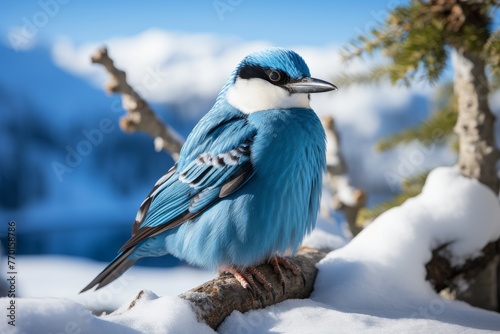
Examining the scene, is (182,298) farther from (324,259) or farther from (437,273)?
(437,273)

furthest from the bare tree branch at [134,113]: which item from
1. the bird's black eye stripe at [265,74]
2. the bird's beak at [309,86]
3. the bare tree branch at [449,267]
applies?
the bare tree branch at [449,267]

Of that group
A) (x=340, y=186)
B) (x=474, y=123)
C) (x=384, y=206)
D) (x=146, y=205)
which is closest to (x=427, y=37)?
(x=474, y=123)

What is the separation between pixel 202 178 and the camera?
1983 millimetres

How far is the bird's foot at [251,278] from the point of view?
1.82 m

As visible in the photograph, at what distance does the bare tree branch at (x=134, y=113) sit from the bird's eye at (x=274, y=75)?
3.94 feet

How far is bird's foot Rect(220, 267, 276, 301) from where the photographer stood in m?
1.82

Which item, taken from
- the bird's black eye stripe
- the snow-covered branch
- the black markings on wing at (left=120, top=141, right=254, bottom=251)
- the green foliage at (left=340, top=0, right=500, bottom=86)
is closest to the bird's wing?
the black markings on wing at (left=120, top=141, right=254, bottom=251)

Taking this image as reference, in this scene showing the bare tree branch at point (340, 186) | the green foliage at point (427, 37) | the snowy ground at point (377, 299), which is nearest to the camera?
the snowy ground at point (377, 299)

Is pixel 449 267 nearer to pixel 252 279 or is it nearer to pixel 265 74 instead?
pixel 252 279

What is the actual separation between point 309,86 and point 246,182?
35 centimetres

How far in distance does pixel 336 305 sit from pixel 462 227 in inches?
26.2

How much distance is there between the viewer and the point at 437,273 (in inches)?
86.8

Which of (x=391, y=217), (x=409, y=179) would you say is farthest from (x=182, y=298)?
(x=409, y=179)

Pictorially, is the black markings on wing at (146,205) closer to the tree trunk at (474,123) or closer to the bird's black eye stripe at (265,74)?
the bird's black eye stripe at (265,74)
